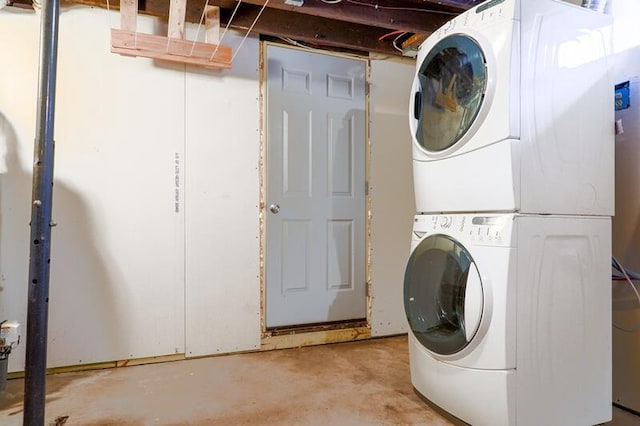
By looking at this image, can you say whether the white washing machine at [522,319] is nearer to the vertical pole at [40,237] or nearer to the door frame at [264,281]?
the door frame at [264,281]

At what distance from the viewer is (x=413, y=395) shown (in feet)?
6.15

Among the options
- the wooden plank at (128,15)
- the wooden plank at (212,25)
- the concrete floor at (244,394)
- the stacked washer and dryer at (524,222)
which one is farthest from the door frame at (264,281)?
the stacked washer and dryer at (524,222)

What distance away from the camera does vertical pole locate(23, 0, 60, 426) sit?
1230mm

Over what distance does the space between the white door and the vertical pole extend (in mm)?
1392

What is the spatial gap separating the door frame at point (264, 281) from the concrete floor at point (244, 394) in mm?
149

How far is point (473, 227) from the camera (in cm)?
152

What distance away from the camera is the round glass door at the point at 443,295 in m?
1.46

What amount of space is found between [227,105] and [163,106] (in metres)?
0.37

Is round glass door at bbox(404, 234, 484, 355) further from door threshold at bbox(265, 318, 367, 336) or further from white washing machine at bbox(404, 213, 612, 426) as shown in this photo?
door threshold at bbox(265, 318, 367, 336)

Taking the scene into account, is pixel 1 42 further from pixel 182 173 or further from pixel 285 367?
pixel 285 367

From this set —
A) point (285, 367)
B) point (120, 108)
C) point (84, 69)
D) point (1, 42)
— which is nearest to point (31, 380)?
point (285, 367)

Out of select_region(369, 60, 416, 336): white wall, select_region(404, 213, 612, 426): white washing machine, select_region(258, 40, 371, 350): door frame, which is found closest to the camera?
select_region(404, 213, 612, 426): white washing machine

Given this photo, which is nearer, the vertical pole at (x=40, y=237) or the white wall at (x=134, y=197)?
the vertical pole at (x=40, y=237)

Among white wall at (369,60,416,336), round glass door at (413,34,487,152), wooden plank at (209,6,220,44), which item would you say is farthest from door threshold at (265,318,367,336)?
wooden plank at (209,6,220,44)
